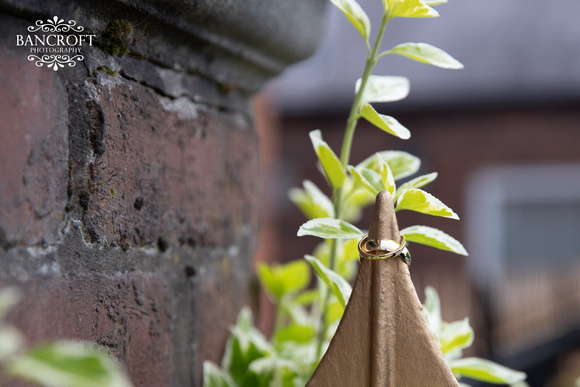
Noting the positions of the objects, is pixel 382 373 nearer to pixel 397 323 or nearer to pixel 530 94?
pixel 397 323

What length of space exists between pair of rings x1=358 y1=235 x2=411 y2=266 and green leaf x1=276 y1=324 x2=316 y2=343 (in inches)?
18.4

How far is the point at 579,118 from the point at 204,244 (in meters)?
7.36

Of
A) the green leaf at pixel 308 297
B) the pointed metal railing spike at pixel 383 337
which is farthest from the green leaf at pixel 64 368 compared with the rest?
the green leaf at pixel 308 297

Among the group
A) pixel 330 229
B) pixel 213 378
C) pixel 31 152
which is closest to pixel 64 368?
pixel 31 152

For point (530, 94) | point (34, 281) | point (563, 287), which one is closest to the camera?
point (34, 281)

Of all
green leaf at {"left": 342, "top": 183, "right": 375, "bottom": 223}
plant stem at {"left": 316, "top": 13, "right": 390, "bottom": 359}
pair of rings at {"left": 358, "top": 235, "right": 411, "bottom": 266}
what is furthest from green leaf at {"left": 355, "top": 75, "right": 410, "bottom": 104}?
pair of rings at {"left": 358, "top": 235, "right": 411, "bottom": 266}

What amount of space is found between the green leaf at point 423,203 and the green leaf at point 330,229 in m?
0.06

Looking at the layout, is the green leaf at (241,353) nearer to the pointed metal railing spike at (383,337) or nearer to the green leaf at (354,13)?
the pointed metal railing spike at (383,337)

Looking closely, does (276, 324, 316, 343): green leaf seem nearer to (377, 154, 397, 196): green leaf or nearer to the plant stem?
the plant stem

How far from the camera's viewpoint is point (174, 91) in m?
0.83

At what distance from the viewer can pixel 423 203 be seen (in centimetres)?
65

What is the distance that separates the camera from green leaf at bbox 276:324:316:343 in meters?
1.05

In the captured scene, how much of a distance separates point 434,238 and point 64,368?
16.8 inches

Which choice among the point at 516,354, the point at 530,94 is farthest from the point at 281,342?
the point at 530,94
